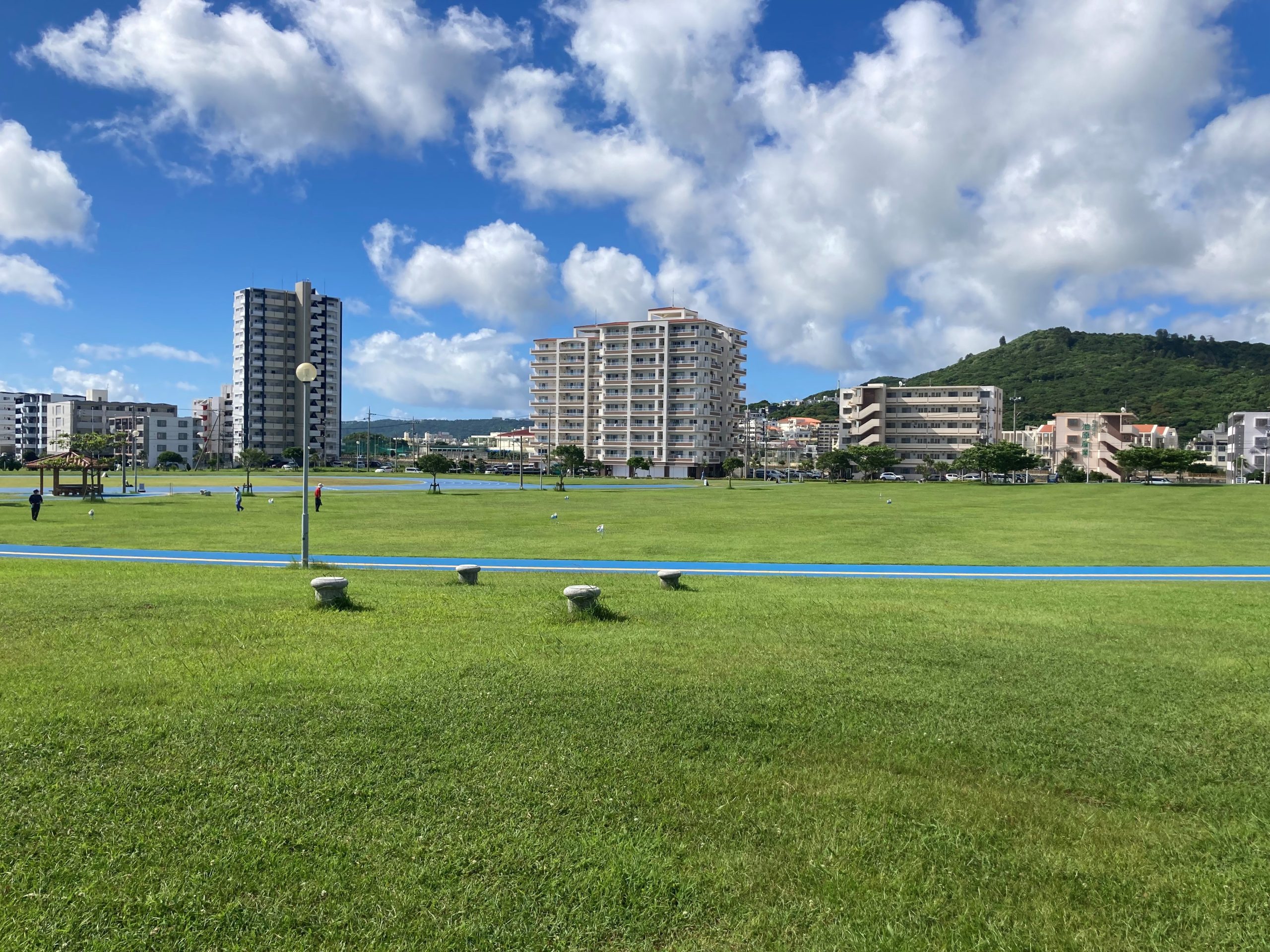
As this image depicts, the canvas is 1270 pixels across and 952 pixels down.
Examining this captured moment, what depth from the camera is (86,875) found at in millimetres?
4742

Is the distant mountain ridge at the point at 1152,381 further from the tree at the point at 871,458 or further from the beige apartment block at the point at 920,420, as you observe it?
the tree at the point at 871,458

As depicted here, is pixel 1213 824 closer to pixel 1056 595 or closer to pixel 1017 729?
pixel 1017 729

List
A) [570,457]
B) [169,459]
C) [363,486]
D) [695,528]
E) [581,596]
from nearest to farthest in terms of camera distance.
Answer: [581,596]
[695,528]
[363,486]
[570,457]
[169,459]

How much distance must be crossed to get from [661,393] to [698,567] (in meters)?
111

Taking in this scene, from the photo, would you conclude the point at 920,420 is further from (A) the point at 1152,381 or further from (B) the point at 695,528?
(B) the point at 695,528

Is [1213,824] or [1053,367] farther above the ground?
[1053,367]

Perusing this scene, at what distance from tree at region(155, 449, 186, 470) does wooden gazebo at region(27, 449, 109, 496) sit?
333ft

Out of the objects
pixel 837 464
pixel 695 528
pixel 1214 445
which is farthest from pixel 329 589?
pixel 1214 445

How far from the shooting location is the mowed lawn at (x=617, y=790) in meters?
4.56

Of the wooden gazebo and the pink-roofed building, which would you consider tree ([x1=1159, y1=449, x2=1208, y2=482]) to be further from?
the wooden gazebo

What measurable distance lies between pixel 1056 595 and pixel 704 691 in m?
10.8

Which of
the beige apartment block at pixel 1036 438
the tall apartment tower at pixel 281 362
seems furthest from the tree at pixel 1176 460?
the tall apartment tower at pixel 281 362

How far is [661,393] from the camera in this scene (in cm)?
13125

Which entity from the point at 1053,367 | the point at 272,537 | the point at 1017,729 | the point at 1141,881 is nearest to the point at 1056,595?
the point at 1017,729
